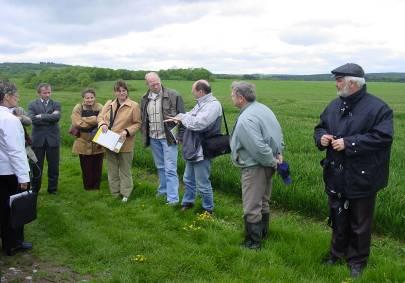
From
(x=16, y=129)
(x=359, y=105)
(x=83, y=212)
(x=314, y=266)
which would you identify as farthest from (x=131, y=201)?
(x=359, y=105)

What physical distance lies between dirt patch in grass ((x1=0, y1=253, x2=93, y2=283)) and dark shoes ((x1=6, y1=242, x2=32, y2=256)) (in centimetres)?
9

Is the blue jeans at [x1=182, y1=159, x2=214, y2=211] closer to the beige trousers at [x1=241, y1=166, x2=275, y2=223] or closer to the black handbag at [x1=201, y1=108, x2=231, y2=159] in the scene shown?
the black handbag at [x1=201, y1=108, x2=231, y2=159]

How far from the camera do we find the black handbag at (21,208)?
5.70 meters

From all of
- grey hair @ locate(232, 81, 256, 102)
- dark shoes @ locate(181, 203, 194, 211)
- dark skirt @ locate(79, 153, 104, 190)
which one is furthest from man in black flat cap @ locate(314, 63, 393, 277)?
dark skirt @ locate(79, 153, 104, 190)

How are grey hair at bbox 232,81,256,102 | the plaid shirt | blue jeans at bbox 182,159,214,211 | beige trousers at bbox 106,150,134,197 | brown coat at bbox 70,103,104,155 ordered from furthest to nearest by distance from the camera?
1. brown coat at bbox 70,103,104,155
2. beige trousers at bbox 106,150,134,197
3. the plaid shirt
4. blue jeans at bbox 182,159,214,211
5. grey hair at bbox 232,81,256,102

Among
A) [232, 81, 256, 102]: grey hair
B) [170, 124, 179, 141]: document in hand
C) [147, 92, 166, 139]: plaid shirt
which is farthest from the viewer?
[147, 92, 166, 139]: plaid shirt

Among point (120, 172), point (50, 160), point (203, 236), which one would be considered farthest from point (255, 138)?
point (50, 160)

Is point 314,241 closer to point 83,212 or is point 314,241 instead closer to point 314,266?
point 314,266

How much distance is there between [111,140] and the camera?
8.30m

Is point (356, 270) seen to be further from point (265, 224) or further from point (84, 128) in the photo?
point (84, 128)

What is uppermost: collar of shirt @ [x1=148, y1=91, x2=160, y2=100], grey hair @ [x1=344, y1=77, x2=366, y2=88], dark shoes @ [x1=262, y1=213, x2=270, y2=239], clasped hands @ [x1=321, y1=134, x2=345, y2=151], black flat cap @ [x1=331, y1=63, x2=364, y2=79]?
black flat cap @ [x1=331, y1=63, x2=364, y2=79]

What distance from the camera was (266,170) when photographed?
607cm

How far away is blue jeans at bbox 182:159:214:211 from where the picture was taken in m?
7.41

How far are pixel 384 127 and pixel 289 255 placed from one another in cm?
199
